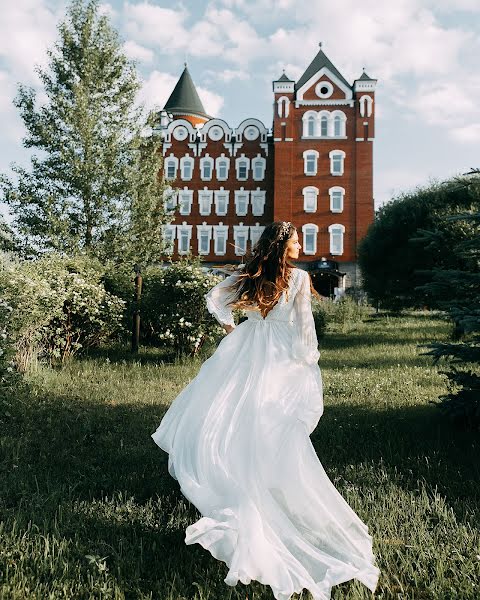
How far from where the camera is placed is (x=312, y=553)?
315cm

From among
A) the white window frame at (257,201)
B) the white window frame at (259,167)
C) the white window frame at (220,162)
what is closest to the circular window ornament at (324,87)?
the white window frame at (259,167)

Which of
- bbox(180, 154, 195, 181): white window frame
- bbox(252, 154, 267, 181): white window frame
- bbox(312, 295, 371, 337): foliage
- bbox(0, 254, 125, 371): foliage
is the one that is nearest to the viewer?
bbox(0, 254, 125, 371): foliage

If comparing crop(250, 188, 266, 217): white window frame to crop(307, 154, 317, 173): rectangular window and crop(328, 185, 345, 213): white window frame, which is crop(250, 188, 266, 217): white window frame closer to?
crop(307, 154, 317, 173): rectangular window

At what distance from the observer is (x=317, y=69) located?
48.8 meters

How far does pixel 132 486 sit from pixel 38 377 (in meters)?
4.60

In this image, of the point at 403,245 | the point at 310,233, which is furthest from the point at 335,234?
the point at 403,245

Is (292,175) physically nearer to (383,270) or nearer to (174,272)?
(383,270)

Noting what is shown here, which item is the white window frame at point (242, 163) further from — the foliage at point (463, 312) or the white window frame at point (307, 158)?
the foliage at point (463, 312)

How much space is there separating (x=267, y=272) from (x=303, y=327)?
20.1 inches

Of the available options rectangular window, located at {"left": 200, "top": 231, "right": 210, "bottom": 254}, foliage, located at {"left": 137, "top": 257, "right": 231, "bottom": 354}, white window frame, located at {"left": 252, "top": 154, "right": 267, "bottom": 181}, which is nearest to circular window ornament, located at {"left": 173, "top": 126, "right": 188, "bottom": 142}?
white window frame, located at {"left": 252, "top": 154, "right": 267, "bottom": 181}

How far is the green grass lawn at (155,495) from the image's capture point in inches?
123

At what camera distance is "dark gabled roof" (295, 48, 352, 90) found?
159ft

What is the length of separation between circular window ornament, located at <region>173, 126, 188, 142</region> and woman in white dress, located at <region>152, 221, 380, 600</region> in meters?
50.5

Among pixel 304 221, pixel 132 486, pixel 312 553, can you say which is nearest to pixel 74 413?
pixel 132 486
